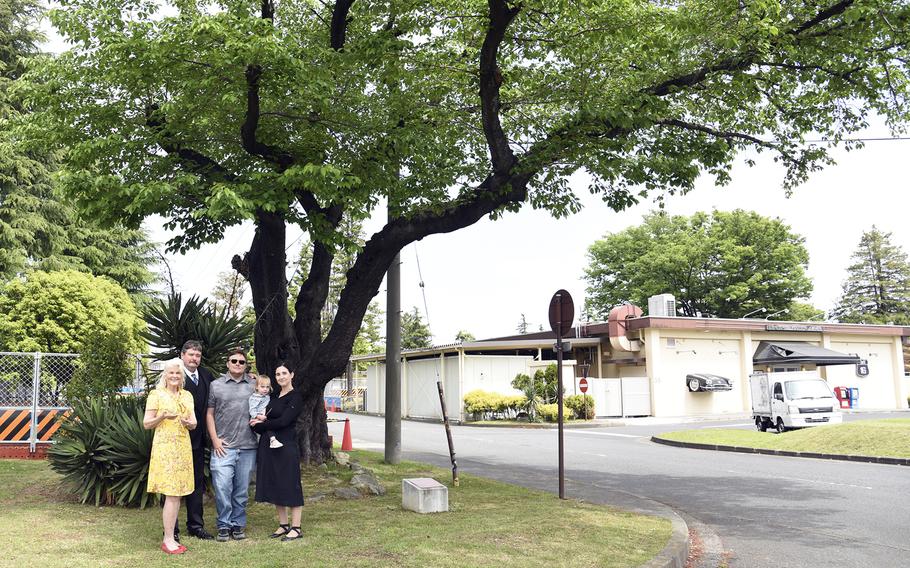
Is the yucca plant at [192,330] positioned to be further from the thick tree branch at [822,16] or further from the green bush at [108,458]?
the thick tree branch at [822,16]

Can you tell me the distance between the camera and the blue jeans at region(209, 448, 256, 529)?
264 inches

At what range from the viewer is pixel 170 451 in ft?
20.9

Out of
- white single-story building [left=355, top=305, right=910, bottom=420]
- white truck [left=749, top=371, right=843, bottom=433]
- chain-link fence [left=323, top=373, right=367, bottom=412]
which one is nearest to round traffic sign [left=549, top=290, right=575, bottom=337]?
white truck [left=749, top=371, right=843, bottom=433]

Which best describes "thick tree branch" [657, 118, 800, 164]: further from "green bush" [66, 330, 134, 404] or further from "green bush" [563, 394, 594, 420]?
"green bush" [563, 394, 594, 420]

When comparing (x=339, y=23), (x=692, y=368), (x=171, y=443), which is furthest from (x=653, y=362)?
(x=171, y=443)

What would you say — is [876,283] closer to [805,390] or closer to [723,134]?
[805,390]

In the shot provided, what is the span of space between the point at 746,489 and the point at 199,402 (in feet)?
28.2

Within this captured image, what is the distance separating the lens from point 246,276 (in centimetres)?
1228

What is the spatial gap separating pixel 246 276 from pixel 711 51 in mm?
7949

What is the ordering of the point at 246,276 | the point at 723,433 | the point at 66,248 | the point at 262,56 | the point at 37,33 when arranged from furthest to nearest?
the point at 66,248 < the point at 37,33 < the point at 723,433 < the point at 246,276 < the point at 262,56

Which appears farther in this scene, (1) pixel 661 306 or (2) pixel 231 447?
(1) pixel 661 306

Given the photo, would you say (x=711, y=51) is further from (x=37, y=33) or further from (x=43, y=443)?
(x=37, y=33)

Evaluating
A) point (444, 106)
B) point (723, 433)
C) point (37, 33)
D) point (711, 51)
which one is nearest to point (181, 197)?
point (444, 106)

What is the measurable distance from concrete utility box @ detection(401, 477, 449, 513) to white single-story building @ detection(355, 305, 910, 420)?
23762 mm
